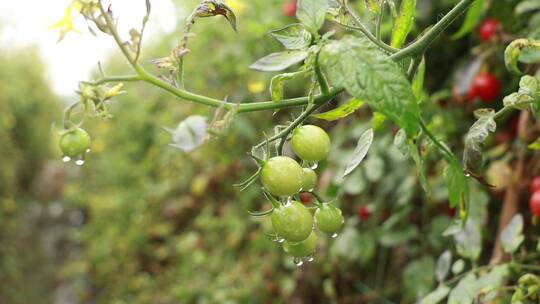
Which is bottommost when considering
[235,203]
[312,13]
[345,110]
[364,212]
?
[235,203]

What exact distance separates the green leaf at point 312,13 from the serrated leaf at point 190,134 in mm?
116

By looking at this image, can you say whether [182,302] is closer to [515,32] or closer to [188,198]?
[188,198]

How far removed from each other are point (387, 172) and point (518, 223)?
53cm

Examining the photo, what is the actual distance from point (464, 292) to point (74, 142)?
518 millimetres

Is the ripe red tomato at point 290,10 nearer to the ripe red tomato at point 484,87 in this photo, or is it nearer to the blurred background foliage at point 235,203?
the blurred background foliage at point 235,203

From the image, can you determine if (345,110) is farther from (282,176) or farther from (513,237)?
(513,237)

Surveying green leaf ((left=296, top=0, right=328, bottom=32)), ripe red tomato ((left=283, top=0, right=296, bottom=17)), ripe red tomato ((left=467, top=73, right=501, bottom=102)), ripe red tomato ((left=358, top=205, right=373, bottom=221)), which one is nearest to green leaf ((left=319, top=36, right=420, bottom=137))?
green leaf ((left=296, top=0, right=328, bottom=32))

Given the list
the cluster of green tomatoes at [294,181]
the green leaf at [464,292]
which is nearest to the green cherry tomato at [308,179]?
the cluster of green tomatoes at [294,181]

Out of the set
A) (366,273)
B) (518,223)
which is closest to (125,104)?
(366,273)

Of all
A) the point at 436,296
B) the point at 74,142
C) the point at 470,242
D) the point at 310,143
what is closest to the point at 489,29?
the point at 470,242

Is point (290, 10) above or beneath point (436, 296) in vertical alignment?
above

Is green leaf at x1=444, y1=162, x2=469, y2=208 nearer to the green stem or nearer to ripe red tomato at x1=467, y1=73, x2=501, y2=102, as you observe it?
the green stem

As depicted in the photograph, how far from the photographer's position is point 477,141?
56 cm

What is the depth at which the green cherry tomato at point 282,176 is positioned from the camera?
48cm
